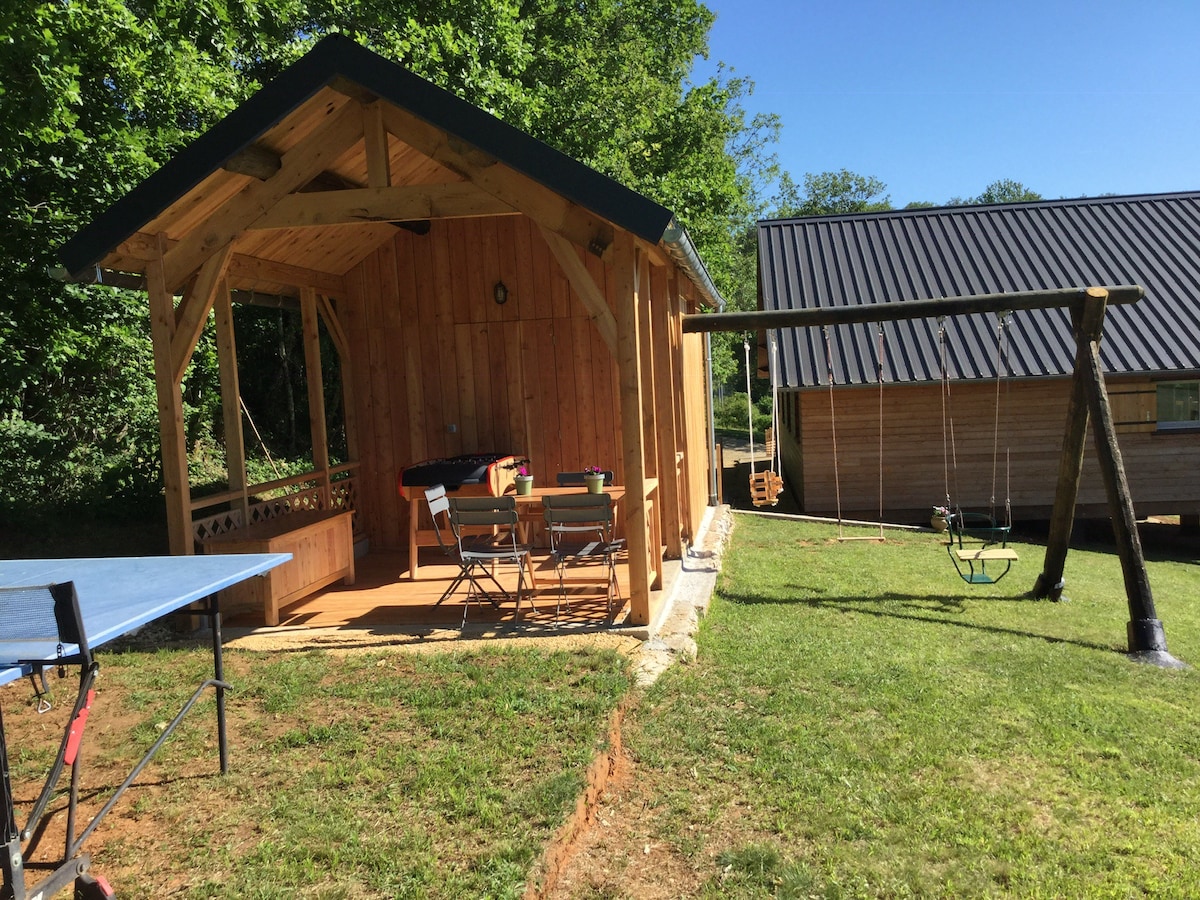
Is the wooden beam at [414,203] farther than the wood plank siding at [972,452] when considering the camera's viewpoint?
No

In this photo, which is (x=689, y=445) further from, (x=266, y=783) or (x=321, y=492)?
(x=266, y=783)

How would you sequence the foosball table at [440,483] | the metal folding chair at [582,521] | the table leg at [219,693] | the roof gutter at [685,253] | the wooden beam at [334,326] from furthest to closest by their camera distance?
the wooden beam at [334,326] < the foosball table at [440,483] < the metal folding chair at [582,521] < the roof gutter at [685,253] < the table leg at [219,693]

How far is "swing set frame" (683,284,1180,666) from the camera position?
658cm

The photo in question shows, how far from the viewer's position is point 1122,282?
14852 mm

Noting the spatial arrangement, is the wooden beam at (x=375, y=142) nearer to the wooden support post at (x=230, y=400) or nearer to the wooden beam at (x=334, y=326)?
the wooden support post at (x=230, y=400)

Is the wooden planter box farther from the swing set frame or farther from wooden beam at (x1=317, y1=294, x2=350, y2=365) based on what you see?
the swing set frame

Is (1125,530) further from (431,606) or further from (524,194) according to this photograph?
(431,606)

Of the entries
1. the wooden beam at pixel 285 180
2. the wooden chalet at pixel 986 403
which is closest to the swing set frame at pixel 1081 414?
the wooden beam at pixel 285 180

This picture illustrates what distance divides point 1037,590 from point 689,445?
12.2ft

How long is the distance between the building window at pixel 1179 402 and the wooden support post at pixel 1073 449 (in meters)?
7.89

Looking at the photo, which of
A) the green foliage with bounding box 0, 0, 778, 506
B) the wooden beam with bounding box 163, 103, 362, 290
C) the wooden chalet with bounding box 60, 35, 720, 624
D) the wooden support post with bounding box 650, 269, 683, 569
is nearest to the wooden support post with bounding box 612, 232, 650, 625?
the wooden chalet with bounding box 60, 35, 720, 624

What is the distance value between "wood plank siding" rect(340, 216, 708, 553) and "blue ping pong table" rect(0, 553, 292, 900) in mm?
5122

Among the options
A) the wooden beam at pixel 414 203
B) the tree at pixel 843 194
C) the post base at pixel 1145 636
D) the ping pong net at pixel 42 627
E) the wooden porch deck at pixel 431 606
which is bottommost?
the post base at pixel 1145 636

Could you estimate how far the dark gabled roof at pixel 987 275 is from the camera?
1374 cm
